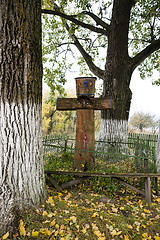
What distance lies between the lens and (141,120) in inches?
957

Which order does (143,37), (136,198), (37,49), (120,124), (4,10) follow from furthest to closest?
1. (143,37)
2. (120,124)
3. (136,198)
4. (37,49)
5. (4,10)

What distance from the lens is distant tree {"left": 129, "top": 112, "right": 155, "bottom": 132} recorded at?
2378 cm

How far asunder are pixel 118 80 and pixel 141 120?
63.5ft

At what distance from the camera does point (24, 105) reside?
2613 millimetres

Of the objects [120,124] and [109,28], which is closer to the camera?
[120,124]

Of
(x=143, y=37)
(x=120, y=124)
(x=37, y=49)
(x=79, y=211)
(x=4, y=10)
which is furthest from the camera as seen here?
(x=143, y=37)

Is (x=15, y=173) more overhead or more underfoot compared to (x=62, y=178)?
more overhead

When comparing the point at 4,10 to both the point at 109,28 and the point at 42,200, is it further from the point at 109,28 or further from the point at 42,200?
the point at 109,28

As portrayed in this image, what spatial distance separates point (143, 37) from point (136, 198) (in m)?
8.65

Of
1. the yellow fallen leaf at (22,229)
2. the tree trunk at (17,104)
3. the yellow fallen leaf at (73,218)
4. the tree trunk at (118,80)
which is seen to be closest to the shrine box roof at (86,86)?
the tree trunk at (118,80)

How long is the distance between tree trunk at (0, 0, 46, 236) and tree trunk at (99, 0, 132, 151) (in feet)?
13.7

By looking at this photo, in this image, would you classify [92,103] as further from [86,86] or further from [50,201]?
[50,201]

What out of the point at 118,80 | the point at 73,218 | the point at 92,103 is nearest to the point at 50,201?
the point at 73,218

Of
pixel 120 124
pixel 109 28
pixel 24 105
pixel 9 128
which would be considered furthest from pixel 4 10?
pixel 109 28
